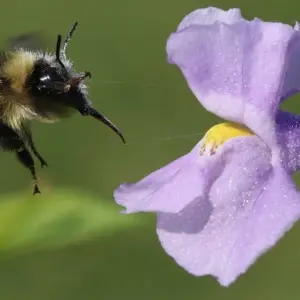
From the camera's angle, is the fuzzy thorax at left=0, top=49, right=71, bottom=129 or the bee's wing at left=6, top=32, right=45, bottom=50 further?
the bee's wing at left=6, top=32, right=45, bottom=50

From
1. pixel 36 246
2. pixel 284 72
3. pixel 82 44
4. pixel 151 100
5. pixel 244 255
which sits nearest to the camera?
pixel 244 255

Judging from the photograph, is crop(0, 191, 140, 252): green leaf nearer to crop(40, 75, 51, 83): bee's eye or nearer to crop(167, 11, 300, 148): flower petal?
crop(40, 75, 51, 83): bee's eye

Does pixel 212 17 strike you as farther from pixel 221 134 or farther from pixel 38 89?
pixel 38 89

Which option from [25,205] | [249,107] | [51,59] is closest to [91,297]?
[25,205]

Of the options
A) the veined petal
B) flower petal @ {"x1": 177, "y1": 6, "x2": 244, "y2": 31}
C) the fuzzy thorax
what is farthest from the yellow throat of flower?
the fuzzy thorax

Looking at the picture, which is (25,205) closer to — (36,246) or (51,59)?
(36,246)
